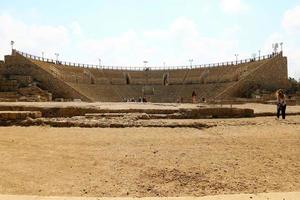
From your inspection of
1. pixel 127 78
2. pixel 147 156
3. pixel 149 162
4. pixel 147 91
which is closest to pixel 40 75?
pixel 147 91

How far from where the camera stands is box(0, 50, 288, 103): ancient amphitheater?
2010 inches

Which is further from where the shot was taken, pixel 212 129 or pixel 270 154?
pixel 212 129

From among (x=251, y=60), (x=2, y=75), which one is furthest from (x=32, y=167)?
(x=251, y=60)

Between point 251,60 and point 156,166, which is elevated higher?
point 251,60

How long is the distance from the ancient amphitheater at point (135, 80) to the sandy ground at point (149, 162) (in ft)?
109

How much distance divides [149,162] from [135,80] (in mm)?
59759

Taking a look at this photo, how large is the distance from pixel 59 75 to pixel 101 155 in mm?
48935

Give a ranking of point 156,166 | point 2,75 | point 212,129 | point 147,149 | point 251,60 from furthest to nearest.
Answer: point 251,60 → point 2,75 → point 212,129 → point 147,149 → point 156,166

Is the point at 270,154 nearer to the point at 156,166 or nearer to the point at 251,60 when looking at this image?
the point at 156,166

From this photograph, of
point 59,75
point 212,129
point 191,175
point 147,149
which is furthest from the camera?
point 59,75

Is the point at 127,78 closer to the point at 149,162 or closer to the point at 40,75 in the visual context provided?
the point at 40,75

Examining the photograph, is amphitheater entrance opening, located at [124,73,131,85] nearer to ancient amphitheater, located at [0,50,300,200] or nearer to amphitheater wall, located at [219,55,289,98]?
amphitheater wall, located at [219,55,289,98]

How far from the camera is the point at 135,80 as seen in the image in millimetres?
68688

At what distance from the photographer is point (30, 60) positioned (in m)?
56.2
